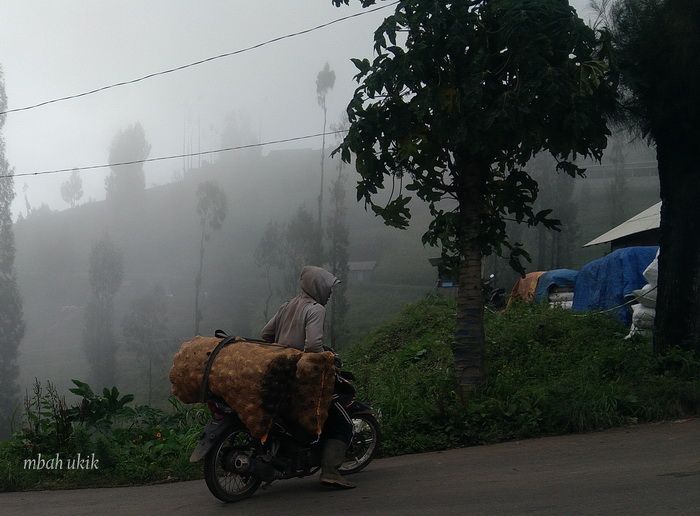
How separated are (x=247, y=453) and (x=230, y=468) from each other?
0.18 m

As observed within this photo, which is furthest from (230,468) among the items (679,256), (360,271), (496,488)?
(360,271)

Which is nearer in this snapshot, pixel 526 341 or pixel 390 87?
pixel 390 87

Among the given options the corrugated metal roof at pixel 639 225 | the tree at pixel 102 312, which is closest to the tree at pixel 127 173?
the tree at pixel 102 312

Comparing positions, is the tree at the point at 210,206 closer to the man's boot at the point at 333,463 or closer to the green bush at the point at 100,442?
the green bush at the point at 100,442

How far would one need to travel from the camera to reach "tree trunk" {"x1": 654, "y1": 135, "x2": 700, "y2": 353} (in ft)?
31.0

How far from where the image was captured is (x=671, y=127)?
9594mm

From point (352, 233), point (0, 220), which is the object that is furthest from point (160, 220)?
point (0, 220)

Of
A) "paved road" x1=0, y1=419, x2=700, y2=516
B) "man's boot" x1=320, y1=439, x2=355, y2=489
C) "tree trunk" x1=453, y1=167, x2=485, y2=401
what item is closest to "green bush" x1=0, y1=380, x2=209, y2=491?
"paved road" x1=0, y1=419, x2=700, y2=516

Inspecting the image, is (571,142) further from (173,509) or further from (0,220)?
(0,220)

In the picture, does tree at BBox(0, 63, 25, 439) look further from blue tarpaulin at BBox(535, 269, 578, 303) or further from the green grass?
the green grass

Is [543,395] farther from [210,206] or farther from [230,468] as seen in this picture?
[210,206]

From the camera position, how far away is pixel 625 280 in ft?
48.2

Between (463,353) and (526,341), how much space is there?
4.06m

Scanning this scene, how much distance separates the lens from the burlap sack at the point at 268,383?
5676 millimetres
